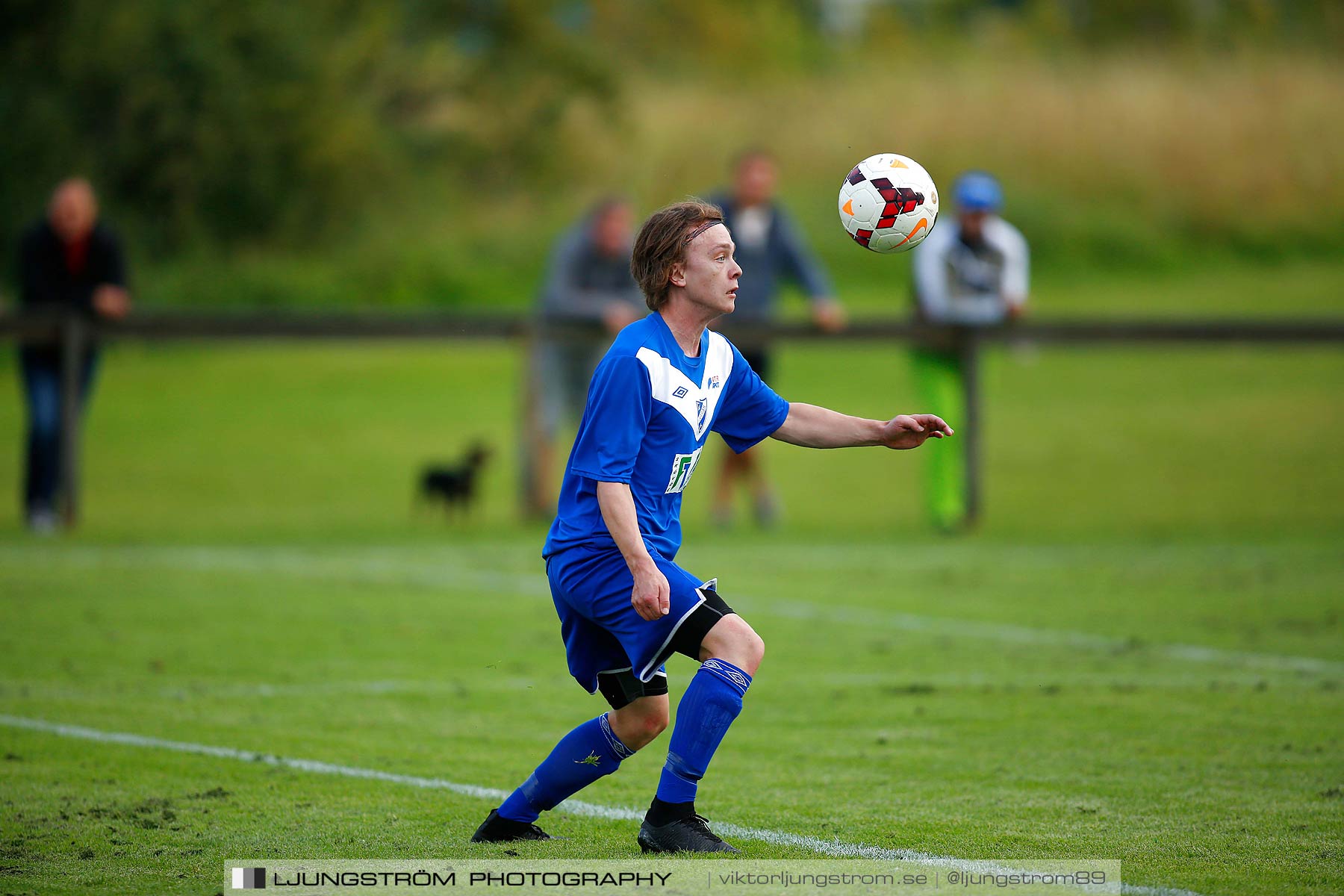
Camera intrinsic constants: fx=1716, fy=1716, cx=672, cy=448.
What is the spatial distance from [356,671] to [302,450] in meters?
12.3

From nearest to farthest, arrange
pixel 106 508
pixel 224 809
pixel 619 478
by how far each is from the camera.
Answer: pixel 619 478 → pixel 224 809 → pixel 106 508

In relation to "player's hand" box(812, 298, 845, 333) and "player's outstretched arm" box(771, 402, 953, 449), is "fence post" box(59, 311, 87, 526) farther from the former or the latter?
"player's outstretched arm" box(771, 402, 953, 449)

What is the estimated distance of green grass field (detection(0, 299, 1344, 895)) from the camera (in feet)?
15.8

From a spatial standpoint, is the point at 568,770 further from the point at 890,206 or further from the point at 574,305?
the point at 574,305

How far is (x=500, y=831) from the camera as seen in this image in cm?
471

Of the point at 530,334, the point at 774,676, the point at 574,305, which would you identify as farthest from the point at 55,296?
the point at 774,676

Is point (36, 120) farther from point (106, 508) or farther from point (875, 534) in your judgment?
point (875, 534)

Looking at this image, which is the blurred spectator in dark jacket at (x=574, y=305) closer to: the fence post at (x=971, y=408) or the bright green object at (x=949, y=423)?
the bright green object at (x=949, y=423)

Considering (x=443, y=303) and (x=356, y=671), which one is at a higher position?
(x=443, y=303)

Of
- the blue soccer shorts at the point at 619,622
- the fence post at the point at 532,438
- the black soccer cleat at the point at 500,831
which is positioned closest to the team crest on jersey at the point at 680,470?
the blue soccer shorts at the point at 619,622

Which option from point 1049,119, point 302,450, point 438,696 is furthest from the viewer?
point 1049,119

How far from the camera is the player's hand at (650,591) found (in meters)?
4.36

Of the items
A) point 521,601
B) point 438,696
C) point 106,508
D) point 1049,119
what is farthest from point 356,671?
point 1049,119

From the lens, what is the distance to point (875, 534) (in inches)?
500
